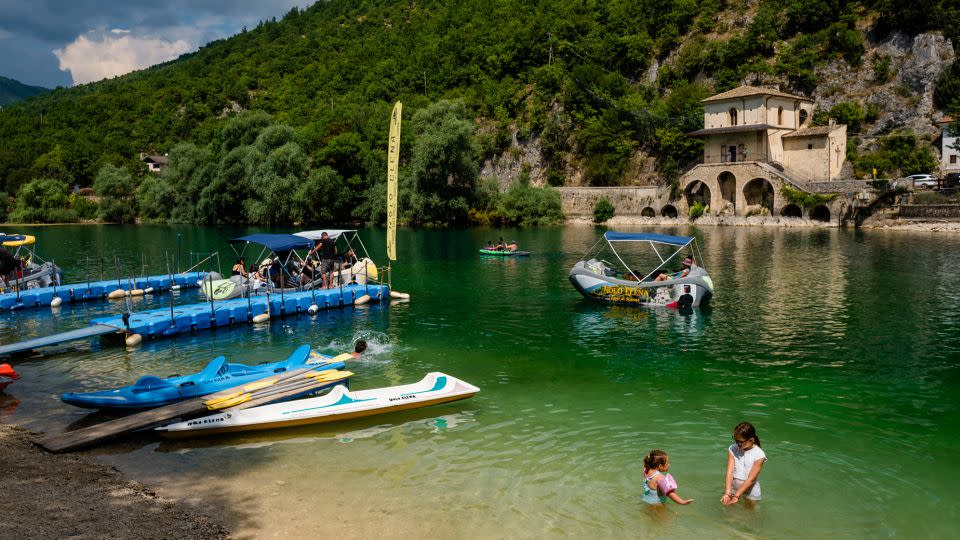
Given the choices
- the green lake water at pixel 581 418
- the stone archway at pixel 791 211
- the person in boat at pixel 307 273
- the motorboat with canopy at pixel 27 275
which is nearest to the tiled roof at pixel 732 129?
the stone archway at pixel 791 211

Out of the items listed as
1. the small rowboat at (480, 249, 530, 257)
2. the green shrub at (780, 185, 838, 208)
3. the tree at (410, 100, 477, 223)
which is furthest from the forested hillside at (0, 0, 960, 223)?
the small rowboat at (480, 249, 530, 257)

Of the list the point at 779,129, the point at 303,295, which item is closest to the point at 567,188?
the point at 779,129

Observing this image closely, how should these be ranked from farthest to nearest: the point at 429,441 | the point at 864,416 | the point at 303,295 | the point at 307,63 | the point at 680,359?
1. the point at 307,63
2. the point at 303,295
3. the point at 680,359
4. the point at 864,416
5. the point at 429,441

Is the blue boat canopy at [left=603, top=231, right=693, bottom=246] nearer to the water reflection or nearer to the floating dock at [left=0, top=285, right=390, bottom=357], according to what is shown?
the floating dock at [left=0, top=285, right=390, bottom=357]

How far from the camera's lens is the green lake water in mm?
10555

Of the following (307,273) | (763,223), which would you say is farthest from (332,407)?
(763,223)

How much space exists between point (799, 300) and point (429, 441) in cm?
2163

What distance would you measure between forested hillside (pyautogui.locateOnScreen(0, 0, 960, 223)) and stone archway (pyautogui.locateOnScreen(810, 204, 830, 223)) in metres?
19.7

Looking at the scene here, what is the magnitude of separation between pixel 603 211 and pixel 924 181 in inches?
1328

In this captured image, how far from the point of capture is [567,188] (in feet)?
298

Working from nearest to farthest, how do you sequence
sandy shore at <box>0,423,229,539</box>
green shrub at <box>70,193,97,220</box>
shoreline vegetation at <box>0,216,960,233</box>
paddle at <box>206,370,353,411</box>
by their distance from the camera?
sandy shore at <box>0,423,229,539</box>, paddle at <box>206,370,353,411</box>, shoreline vegetation at <box>0,216,960,233</box>, green shrub at <box>70,193,97,220</box>

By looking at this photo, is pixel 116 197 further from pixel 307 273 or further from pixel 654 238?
pixel 654 238

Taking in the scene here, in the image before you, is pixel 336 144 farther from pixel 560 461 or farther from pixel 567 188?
pixel 560 461

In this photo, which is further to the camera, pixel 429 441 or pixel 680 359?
pixel 680 359
